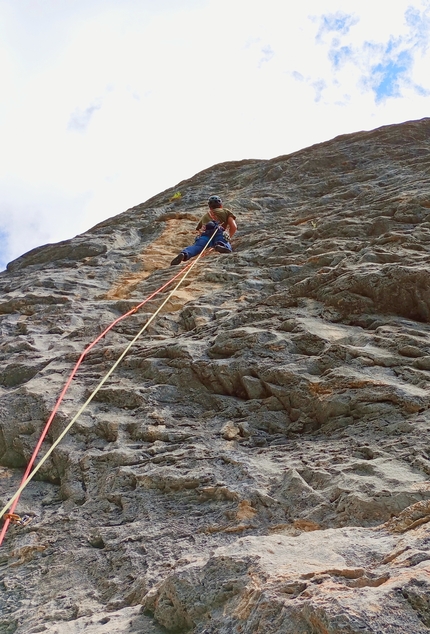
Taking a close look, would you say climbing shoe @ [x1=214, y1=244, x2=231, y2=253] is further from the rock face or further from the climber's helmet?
the climber's helmet

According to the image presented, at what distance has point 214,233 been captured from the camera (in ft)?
27.7

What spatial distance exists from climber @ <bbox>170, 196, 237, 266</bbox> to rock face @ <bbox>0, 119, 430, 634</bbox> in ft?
1.46

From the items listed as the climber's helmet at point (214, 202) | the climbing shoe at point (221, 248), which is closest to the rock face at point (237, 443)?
the climbing shoe at point (221, 248)

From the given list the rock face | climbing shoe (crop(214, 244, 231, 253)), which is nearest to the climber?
climbing shoe (crop(214, 244, 231, 253))

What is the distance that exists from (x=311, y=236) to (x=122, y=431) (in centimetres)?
463

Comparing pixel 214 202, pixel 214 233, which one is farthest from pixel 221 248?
pixel 214 202

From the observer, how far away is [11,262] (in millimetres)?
10047

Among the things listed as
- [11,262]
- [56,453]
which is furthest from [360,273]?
[11,262]

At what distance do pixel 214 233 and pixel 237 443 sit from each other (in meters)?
4.96

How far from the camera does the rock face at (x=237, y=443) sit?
233cm

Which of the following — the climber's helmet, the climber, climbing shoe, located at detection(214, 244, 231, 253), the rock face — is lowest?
the rock face

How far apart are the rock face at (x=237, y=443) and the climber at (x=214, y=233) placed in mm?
445

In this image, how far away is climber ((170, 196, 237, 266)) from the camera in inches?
323

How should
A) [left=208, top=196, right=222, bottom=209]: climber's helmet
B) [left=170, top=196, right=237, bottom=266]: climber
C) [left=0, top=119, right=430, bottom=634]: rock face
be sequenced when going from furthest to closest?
[left=208, top=196, right=222, bottom=209]: climber's helmet → [left=170, top=196, right=237, bottom=266]: climber → [left=0, top=119, right=430, bottom=634]: rock face
